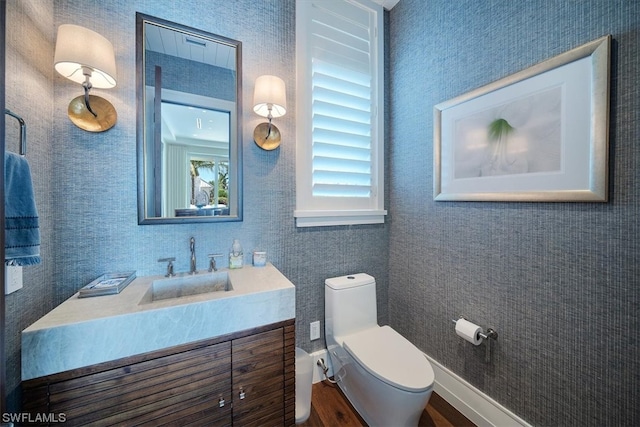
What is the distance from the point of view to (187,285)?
134cm

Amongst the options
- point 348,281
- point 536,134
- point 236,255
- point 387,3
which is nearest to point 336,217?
point 348,281

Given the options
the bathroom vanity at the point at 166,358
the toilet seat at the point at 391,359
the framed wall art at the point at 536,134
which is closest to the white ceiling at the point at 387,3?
the framed wall art at the point at 536,134

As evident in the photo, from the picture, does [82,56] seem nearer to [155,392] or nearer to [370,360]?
[155,392]

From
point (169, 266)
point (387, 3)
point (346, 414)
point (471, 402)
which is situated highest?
point (387, 3)

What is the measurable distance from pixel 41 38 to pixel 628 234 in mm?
2569

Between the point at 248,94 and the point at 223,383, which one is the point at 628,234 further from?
the point at 248,94

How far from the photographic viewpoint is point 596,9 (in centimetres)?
98

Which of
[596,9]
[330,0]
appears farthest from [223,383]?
[330,0]

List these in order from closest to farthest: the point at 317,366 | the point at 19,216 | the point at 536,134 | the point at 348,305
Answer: the point at 19,216
the point at 536,134
the point at 348,305
the point at 317,366

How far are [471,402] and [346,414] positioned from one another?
745 millimetres

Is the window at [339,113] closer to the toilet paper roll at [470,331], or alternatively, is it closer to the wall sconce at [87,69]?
the toilet paper roll at [470,331]

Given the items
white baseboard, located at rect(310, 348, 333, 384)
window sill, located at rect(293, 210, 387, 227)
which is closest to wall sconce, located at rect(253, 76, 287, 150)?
window sill, located at rect(293, 210, 387, 227)

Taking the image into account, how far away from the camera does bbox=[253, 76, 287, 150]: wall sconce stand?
4.73 ft

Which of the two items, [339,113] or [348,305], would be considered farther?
[339,113]
